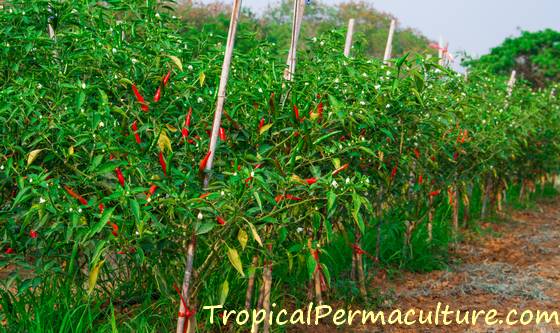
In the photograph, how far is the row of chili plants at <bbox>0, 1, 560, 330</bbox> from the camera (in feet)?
9.20

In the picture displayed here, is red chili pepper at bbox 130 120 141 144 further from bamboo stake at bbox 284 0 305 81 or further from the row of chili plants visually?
bamboo stake at bbox 284 0 305 81

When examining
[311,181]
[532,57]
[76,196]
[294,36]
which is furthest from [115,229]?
[532,57]

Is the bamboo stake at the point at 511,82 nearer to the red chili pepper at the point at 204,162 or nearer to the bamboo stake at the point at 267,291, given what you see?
the bamboo stake at the point at 267,291

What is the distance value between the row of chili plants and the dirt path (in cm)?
77

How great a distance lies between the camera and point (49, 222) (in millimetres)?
3238

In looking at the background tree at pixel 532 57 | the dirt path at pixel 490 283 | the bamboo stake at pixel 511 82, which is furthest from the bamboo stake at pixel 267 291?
the background tree at pixel 532 57

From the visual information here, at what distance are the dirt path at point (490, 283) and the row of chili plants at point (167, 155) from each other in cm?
77

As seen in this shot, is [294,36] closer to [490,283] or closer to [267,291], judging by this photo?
[267,291]

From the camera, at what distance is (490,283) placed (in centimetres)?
527

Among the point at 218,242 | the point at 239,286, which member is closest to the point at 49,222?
the point at 218,242

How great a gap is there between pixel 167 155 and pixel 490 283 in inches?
122

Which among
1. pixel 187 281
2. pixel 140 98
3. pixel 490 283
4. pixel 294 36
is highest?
pixel 294 36

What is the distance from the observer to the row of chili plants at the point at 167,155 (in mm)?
2805

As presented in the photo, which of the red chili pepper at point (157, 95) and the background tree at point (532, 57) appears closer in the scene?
the red chili pepper at point (157, 95)
